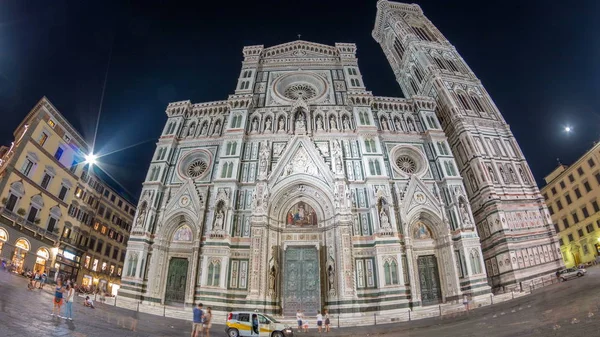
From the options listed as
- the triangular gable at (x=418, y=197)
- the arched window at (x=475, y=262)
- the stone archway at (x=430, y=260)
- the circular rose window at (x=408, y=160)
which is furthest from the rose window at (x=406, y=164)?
the arched window at (x=475, y=262)

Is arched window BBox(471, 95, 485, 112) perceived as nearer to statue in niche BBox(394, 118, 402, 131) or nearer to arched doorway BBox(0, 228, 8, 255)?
statue in niche BBox(394, 118, 402, 131)

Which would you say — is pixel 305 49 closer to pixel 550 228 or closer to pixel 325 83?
pixel 325 83

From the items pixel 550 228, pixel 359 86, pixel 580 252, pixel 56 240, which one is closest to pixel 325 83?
pixel 359 86

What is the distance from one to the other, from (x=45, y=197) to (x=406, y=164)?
3348 centimetres

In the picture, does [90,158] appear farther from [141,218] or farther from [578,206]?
[578,206]

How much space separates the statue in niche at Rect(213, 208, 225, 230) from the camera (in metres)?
20.5

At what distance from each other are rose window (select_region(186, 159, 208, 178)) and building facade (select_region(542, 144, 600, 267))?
39.2m

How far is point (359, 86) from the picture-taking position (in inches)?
1131

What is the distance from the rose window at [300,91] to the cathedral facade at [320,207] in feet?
3.65

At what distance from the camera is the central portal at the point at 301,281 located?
62.8ft

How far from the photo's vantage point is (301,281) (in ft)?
65.4

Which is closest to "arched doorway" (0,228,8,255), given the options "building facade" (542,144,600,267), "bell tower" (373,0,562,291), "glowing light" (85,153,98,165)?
"glowing light" (85,153,98,165)

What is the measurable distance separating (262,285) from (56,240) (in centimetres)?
2471

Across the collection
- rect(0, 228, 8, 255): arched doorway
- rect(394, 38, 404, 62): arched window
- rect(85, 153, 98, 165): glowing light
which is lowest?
rect(0, 228, 8, 255): arched doorway
